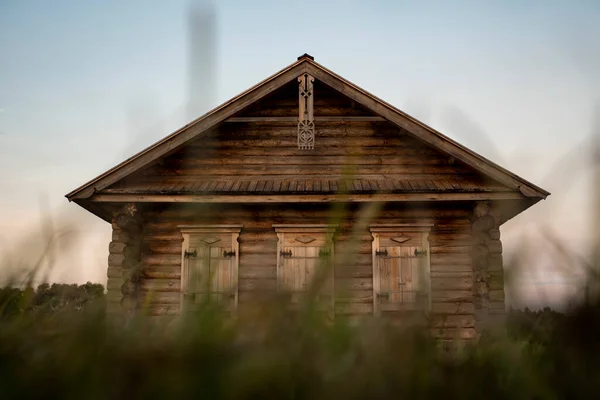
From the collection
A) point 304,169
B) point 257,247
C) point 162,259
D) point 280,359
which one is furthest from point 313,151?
point 280,359

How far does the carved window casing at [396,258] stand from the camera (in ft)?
33.1

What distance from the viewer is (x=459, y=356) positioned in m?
0.97

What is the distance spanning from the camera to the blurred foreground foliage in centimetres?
72

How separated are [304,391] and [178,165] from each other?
1060cm

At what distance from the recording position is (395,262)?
34.0 ft

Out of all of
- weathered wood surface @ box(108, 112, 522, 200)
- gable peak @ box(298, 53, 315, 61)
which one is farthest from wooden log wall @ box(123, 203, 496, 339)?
gable peak @ box(298, 53, 315, 61)

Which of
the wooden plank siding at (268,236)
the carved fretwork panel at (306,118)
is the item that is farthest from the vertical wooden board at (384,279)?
the carved fretwork panel at (306,118)

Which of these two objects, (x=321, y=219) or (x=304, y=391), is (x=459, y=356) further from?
(x=321, y=219)

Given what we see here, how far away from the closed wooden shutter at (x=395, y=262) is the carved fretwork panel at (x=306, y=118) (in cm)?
225

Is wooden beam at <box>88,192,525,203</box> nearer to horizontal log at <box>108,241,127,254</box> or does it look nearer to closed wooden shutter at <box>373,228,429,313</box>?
horizontal log at <box>108,241,127,254</box>

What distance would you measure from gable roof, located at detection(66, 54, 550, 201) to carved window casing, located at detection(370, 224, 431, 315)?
5.23ft

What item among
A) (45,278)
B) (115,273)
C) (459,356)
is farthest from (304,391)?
(115,273)

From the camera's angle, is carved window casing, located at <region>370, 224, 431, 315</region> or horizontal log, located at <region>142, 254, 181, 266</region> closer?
carved window casing, located at <region>370, 224, 431, 315</region>

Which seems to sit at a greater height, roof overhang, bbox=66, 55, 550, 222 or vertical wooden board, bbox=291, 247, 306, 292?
roof overhang, bbox=66, 55, 550, 222
